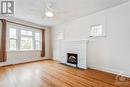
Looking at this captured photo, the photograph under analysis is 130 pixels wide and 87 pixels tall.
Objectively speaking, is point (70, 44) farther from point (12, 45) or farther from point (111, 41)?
point (12, 45)

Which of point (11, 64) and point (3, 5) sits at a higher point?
point (3, 5)

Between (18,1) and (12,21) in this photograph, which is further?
(12,21)

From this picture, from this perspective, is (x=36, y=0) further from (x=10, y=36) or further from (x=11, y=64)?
(x=11, y=64)

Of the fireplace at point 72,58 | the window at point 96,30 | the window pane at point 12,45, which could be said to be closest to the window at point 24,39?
the window pane at point 12,45

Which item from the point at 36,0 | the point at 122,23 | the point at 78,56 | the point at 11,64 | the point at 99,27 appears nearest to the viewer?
the point at 36,0

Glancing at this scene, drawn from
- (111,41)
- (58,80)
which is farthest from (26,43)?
(111,41)

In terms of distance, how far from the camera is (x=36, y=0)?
9.83 ft

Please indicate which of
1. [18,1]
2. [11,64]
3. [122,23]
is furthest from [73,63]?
[18,1]

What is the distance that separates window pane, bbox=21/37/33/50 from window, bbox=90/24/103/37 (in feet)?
13.0

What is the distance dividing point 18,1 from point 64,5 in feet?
5.15

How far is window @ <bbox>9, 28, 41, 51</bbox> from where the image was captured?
5129 millimetres

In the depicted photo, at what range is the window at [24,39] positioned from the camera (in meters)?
5.13

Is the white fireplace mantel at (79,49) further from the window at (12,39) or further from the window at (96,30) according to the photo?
the window at (12,39)

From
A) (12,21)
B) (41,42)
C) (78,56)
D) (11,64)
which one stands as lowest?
(11,64)
